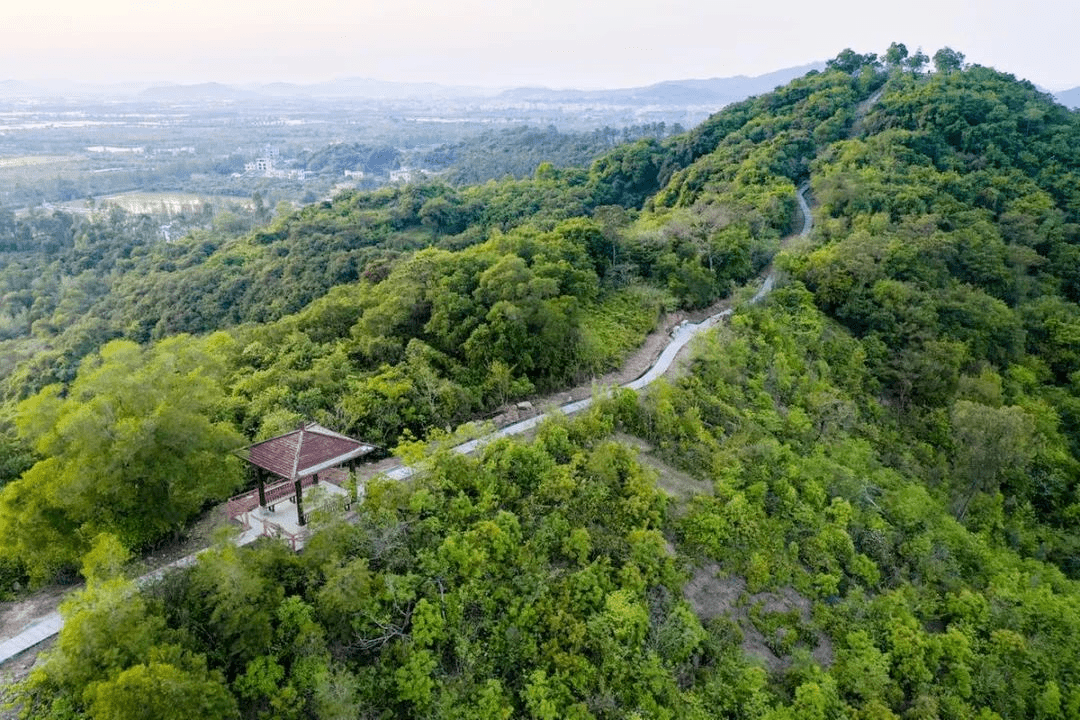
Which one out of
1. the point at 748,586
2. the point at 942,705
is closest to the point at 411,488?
the point at 748,586

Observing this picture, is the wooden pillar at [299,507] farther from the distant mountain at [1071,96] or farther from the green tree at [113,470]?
the distant mountain at [1071,96]

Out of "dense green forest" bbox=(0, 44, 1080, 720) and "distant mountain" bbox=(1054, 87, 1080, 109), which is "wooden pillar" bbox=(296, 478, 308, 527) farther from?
"distant mountain" bbox=(1054, 87, 1080, 109)

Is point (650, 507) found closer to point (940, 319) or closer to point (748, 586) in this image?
point (748, 586)

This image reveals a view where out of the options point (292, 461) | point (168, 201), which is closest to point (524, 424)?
point (292, 461)

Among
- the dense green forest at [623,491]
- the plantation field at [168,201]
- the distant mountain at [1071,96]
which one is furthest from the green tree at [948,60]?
the distant mountain at [1071,96]

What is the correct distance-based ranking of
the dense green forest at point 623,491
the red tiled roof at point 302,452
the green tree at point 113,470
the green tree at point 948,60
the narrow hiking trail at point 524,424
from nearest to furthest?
the narrow hiking trail at point 524,424 < the dense green forest at point 623,491 < the green tree at point 113,470 < the red tiled roof at point 302,452 < the green tree at point 948,60

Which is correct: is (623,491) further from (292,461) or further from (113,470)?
(113,470)

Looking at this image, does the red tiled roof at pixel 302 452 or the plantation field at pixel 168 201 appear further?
the plantation field at pixel 168 201
